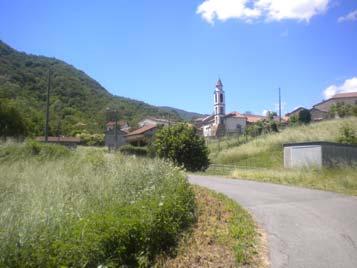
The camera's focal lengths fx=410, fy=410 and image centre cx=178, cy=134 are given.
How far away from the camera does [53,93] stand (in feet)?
233

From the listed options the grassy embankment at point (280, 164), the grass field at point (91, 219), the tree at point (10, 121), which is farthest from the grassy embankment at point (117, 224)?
the tree at point (10, 121)

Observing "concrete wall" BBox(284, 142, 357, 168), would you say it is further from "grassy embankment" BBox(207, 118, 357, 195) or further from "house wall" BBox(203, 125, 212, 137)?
"house wall" BBox(203, 125, 212, 137)

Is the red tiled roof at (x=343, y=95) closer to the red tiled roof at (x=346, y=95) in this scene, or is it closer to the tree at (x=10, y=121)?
the red tiled roof at (x=346, y=95)

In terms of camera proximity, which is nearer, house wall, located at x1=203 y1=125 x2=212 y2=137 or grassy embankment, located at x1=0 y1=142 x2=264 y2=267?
grassy embankment, located at x1=0 y1=142 x2=264 y2=267

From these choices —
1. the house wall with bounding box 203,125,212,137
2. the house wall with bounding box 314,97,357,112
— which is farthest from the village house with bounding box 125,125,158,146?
the house wall with bounding box 314,97,357,112

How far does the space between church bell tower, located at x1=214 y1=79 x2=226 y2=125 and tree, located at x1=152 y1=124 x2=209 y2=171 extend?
7253 centimetres

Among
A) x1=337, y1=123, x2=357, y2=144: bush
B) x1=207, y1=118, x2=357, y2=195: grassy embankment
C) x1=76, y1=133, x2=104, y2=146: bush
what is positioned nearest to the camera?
x1=207, y1=118, x2=357, y2=195: grassy embankment

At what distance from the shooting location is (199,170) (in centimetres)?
2880

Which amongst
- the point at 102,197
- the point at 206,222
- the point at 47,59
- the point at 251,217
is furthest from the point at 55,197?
the point at 47,59

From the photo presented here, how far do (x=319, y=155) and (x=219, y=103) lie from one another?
77.2 metres

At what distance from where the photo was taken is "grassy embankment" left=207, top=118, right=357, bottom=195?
63.4 ft

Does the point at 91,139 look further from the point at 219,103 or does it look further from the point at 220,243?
the point at 220,243

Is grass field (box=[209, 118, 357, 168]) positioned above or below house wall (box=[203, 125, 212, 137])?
below

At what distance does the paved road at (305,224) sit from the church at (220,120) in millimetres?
72809
